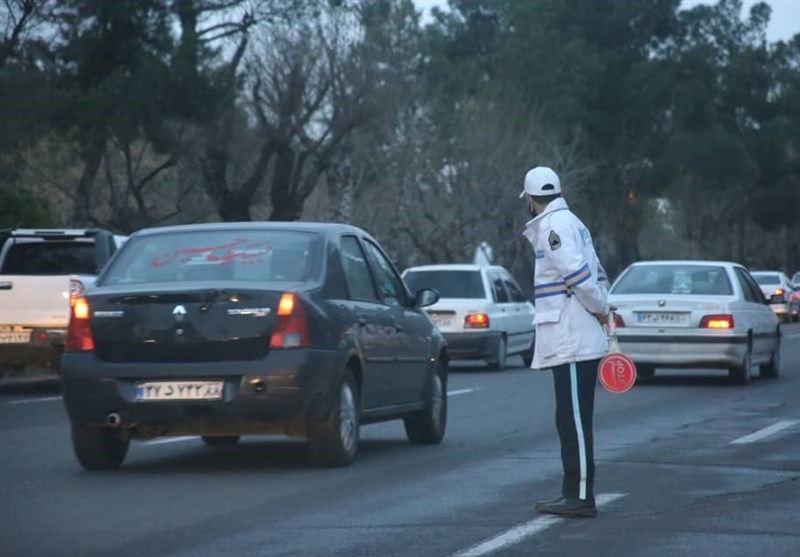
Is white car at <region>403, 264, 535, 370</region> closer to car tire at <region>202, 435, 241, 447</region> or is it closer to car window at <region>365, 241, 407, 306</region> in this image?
car tire at <region>202, 435, 241, 447</region>

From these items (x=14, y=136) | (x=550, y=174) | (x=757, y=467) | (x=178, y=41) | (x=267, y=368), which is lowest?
(x=757, y=467)

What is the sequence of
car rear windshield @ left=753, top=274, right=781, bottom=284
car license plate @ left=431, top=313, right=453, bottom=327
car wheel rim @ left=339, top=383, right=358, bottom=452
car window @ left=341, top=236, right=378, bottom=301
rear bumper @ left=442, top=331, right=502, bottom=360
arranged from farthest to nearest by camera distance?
1. car rear windshield @ left=753, top=274, right=781, bottom=284
2. car license plate @ left=431, top=313, right=453, bottom=327
3. rear bumper @ left=442, top=331, right=502, bottom=360
4. car window @ left=341, top=236, right=378, bottom=301
5. car wheel rim @ left=339, top=383, right=358, bottom=452

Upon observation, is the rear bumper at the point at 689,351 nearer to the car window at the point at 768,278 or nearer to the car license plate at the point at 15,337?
the car license plate at the point at 15,337

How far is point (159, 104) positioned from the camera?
30500mm

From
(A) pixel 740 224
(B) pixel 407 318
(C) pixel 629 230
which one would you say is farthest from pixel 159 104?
(A) pixel 740 224

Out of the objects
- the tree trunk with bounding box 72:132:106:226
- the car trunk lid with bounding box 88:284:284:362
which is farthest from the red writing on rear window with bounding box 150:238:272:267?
the tree trunk with bounding box 72:132:106:226

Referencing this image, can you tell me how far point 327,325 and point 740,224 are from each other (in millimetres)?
62711

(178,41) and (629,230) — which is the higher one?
(178,41)

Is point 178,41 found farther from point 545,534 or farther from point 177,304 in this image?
point 545,534

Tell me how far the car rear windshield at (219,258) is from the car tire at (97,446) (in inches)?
39.1

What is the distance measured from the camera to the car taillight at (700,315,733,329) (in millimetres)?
19656

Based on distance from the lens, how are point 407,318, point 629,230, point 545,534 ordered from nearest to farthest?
1. point 545,534
2. point 407,318
3. point 629,230

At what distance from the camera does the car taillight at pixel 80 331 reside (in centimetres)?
1081

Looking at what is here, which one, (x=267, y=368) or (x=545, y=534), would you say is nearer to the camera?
(x=545, y=534)
